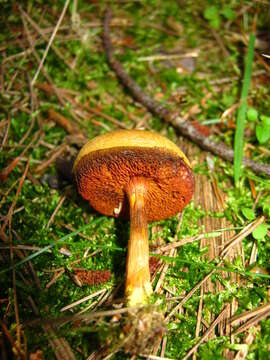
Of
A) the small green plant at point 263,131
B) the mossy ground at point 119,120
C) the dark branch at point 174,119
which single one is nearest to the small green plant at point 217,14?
the mossy ground at point 119,120

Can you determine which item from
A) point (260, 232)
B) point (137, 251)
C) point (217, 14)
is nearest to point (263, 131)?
point (260, 232)

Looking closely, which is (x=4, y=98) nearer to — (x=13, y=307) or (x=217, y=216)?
(x=13, y=307)

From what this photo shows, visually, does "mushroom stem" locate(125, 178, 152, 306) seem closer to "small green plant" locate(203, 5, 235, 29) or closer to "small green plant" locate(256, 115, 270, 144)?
"small green plant" locate(256, 115, 270, 144)

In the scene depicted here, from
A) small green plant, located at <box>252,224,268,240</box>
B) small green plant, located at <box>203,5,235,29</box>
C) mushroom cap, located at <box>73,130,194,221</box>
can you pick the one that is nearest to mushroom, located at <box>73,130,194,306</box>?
mushroom cap, located at <box>73,130,194,221</box>

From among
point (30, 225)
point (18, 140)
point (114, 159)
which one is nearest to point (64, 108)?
point (18, 140)

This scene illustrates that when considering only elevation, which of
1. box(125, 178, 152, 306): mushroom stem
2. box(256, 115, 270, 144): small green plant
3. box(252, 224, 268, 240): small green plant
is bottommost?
box(252, 224, 268, 240): small green plant

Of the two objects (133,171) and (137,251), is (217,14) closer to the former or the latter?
(133,171)

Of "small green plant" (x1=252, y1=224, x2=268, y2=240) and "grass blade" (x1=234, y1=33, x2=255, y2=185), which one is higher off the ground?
"grass blade" (x1=234, y1=33, x2=255, y2=185)
